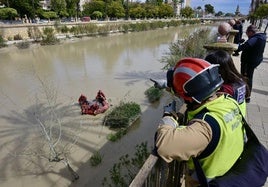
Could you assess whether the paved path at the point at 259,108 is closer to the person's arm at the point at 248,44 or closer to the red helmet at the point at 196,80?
the person's arm at the point at 248,44

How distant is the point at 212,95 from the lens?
1484 mm

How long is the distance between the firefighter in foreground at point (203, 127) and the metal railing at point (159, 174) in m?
0.21

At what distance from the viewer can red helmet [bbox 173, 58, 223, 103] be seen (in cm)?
143

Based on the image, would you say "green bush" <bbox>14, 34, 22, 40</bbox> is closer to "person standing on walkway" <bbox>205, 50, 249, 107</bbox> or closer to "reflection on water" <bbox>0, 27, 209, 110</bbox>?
"reflection on water" <bbox>0, 27, 209, 110</bbox>

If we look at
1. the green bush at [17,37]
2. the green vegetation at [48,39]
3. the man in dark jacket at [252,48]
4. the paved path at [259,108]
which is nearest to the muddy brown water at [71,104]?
the paved path at [259,108]

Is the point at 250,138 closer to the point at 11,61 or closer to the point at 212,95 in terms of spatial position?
the point at 212,95

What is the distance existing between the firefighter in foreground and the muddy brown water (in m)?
3.97

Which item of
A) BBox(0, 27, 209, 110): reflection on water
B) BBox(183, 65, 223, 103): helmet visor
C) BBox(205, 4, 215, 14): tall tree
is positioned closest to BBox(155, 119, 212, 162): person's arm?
BBox(183, 65, 223, 103): helmet visor

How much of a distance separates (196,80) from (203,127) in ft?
0.92

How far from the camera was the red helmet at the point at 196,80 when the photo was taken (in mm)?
1428

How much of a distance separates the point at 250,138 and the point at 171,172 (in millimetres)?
712

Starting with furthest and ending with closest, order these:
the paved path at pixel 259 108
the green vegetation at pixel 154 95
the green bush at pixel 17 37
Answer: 1. the green bush at pixel 17 37
2. the green vegetation at pixel 154 95
3. the paved path at pixel 259 108

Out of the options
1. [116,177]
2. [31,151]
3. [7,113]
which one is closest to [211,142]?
[116,177]

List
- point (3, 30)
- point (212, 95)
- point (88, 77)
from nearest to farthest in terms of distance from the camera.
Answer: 1. point (212, 95)
2. point (88, 77)
3. point (3, 30)
